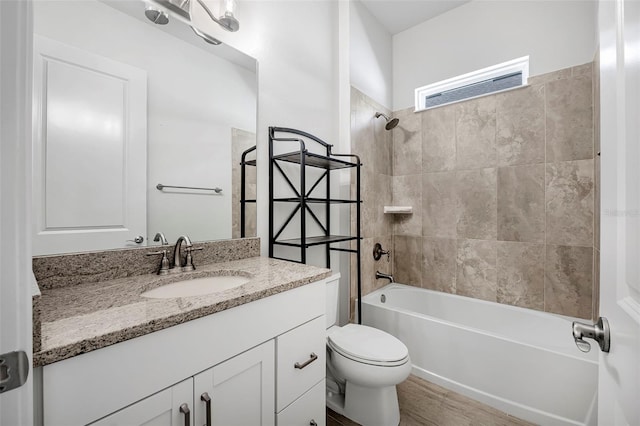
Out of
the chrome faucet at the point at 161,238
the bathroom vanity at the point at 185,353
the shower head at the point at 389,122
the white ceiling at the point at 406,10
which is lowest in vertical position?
the bathroom vanity at the point at 185,353

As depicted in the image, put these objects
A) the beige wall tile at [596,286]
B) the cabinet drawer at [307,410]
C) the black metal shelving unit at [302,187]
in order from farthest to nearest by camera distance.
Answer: the beige wall tile at [596,286] < the black metal shelving unit at [302,187] < the cabinet drawer at [307,410]

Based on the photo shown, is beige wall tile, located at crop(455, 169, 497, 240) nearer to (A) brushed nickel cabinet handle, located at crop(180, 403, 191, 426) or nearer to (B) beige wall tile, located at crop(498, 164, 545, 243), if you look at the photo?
(B) beige wall tile, located at crop(498, 164, 545, 243)

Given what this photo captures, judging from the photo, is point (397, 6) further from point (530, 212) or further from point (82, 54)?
point (82, 54)

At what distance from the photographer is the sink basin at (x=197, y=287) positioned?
1.07 metres

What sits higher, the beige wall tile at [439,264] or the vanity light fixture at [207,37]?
the vanity light fixture at [207,37]

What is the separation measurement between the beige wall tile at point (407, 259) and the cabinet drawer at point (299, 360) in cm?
165

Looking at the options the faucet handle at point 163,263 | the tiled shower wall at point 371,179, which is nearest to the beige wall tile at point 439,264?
the tiled shower wall at point 371,179

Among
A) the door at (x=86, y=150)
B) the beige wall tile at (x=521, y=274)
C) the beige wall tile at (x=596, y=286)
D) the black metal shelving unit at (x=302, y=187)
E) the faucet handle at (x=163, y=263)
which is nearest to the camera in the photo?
the door at (x=86, y=150)

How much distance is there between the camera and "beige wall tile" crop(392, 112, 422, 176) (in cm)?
257

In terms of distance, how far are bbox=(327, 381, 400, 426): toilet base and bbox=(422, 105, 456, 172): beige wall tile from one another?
1.83m

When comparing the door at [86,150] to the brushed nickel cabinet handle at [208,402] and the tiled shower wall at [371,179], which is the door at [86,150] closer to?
the brushed nickel cabinet handle at [208,402]

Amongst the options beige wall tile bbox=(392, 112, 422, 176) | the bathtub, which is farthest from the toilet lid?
beige wall tile bbox=(392, 112, 422, 176)

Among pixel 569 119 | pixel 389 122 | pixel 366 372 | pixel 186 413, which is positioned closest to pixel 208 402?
pixel 186 413

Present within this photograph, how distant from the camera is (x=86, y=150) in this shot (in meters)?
1.00
